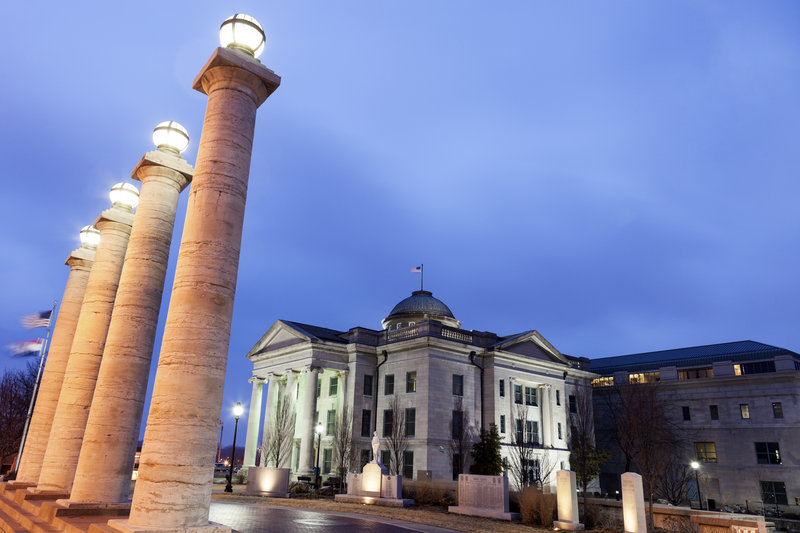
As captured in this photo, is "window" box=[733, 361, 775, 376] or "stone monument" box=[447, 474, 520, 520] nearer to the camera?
"stone monument" box=[447, 474, 520, 520]

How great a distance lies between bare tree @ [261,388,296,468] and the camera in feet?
149

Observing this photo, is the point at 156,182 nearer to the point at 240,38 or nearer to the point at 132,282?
the point at 132,282

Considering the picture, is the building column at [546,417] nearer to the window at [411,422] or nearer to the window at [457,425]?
the window at [457,425]

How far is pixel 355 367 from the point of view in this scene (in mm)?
49375

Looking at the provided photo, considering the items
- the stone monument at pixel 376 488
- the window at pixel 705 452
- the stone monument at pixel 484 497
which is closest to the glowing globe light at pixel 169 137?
the stone monument at pixel 484 497

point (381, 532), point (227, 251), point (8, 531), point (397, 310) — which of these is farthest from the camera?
point (397, 310)

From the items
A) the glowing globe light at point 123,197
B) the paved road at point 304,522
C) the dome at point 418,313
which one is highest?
the dome at point 418,313

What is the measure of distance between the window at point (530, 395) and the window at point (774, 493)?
20.1m

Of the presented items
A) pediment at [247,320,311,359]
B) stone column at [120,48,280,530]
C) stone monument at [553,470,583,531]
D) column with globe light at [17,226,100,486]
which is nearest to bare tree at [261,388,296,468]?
pediment at [247,320,311,359]

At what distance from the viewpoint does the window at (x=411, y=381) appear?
46772mm

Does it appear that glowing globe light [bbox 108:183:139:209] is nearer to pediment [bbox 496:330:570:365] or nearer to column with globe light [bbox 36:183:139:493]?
column with globe light [bbox 36:183:139:493]

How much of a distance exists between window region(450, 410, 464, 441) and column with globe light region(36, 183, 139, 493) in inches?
1302

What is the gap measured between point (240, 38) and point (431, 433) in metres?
37.2

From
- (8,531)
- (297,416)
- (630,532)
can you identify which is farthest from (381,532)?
(297,416)
